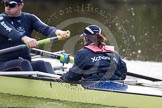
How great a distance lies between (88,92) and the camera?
7.15 metres

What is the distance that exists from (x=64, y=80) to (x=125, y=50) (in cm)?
850

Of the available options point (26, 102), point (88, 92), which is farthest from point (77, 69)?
point (26, 102)

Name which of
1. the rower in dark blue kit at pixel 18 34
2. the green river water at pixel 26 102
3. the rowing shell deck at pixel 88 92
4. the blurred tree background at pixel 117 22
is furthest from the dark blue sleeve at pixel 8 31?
the blurred tree background at pixel 117 22

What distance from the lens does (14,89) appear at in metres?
7.62

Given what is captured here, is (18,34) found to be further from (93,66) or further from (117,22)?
(117,22)

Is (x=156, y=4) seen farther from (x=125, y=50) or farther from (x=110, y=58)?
(x=110, y=58)

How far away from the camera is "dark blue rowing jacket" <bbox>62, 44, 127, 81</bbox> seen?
7.19m

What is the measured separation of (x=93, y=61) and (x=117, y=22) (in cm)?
1641

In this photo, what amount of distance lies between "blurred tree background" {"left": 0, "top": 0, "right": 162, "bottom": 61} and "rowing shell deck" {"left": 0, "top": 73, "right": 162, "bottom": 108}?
14.8 ft

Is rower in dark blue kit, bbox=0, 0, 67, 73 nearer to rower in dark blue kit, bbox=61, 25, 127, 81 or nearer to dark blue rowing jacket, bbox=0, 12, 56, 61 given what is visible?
dark blue rowing jacket, bbox=0, 12, 56, 61

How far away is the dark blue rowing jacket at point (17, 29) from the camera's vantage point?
7.71 metres

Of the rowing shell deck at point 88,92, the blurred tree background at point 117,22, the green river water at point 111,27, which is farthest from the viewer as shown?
the blurred tree background at point 117,22

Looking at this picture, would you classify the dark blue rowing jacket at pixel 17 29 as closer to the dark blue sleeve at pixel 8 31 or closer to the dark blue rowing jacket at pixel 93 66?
the dark blue sleeve at pixel 8 31

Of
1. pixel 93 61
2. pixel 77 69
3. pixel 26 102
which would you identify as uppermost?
pixel 93 61
